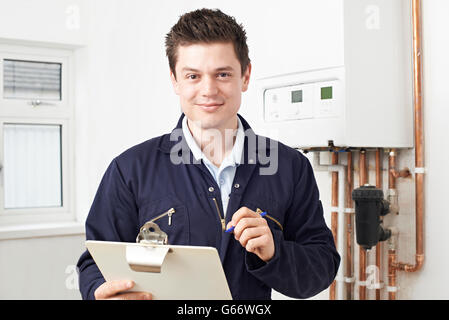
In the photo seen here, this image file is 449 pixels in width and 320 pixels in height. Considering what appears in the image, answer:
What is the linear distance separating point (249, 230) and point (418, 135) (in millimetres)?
1054

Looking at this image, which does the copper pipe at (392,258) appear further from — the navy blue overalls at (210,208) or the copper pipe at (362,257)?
the navy blue overalls at (210,208)

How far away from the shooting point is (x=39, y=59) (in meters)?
2.91

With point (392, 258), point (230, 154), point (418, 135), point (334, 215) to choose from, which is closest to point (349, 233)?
point (334, 215)

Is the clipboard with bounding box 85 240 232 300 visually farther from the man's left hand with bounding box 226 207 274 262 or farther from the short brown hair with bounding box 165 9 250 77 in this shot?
the short brown hair with bounding box 165 9 250 77

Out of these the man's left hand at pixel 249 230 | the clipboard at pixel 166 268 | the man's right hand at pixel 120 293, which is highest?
the man's left hand at pixel 249 230

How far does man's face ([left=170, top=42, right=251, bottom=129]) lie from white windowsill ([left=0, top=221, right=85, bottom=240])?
70.4 inches

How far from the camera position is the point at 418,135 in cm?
176

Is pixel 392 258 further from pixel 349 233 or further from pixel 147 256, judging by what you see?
pixel 147 256

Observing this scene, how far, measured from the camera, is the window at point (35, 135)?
285 centimetres

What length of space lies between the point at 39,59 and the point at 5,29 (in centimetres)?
28

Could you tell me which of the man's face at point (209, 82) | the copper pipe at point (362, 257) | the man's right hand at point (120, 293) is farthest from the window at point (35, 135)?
the man's right hand at point (120, 293)

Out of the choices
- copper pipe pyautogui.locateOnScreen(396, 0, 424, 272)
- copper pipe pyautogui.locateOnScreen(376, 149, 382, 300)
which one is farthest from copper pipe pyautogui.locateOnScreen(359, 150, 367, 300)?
copper pipe pyautogui.locateOnScreen(396, 0, 424, 272)
